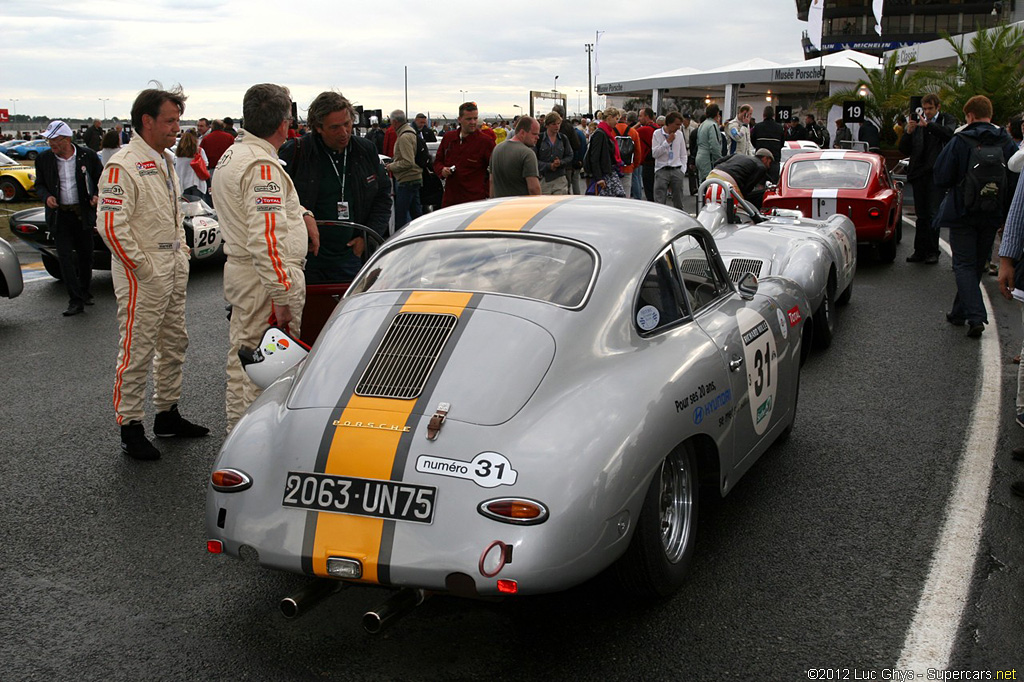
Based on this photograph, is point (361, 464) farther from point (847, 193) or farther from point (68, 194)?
point (847, 193)

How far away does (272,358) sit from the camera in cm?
469

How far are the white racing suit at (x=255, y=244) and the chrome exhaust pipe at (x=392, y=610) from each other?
2.25 meters

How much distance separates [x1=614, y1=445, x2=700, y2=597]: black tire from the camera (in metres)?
3.50

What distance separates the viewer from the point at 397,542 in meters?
3.14

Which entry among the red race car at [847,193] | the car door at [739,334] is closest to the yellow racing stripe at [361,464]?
the car door at [739,334]

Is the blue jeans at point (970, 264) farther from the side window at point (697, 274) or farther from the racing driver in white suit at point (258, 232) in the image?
the racing driver in white suit at point (258, 232)

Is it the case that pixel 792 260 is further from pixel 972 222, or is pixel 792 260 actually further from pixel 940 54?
pixel 940 54

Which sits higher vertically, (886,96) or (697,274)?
(886,96)

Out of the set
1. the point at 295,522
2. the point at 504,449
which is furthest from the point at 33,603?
the point at 504,449

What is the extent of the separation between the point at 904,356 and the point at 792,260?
120 centimetres

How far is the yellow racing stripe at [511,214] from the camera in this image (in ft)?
14.1

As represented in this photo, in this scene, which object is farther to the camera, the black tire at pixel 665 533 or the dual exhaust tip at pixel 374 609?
the black tire at pixel 665 533

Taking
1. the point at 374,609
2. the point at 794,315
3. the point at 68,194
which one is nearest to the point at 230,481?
the point at 374,609

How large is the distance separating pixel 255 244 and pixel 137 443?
1.48 m
